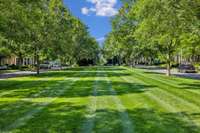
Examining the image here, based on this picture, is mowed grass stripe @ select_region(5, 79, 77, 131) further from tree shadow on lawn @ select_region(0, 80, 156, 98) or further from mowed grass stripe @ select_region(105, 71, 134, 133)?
tree shadow on lawn @ select_region(0, 80, 156, 98)

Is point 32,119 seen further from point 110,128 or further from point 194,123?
point 194,123

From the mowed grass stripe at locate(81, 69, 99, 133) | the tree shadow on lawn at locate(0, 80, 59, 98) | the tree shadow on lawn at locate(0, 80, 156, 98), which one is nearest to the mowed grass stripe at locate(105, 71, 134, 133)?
the mowed grass stripe at locate(81, 69, 99, 133)

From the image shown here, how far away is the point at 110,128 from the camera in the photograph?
1034 centimetres

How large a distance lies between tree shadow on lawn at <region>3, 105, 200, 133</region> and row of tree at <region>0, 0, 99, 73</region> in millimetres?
11287

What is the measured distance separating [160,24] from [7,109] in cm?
1639

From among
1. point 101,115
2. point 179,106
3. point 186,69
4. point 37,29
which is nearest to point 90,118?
point 101,115

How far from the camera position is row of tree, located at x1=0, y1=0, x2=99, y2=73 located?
2402cm

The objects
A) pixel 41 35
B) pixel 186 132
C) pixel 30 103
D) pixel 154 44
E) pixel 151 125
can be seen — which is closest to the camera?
pixel 186 132

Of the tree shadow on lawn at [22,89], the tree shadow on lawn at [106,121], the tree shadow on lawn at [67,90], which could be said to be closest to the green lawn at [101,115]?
the tree shadow on lawn at [106,121]

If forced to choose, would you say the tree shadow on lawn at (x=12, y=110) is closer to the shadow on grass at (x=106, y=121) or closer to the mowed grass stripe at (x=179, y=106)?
the shadow on grass at (x=106, y=121)

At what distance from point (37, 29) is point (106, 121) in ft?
106

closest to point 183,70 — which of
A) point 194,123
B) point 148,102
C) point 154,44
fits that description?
point 154,44

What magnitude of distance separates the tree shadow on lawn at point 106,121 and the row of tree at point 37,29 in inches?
444

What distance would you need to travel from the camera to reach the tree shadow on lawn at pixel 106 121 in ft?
33.4
